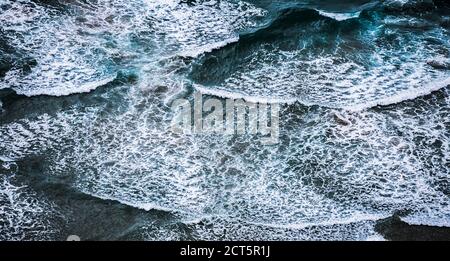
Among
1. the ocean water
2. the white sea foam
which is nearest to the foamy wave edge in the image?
the ocean water

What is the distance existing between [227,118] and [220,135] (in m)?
0.24

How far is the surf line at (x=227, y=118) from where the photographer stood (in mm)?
4340

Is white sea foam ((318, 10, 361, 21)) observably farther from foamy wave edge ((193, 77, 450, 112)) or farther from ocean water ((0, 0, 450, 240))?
foamy wave edge ((193, 77, 450, 112))

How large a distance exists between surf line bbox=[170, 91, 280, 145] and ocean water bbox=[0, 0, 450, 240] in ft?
0.28

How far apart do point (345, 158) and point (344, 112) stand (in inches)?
23.2

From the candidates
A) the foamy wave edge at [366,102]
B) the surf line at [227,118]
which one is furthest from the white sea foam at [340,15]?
the surf line at [227,118]

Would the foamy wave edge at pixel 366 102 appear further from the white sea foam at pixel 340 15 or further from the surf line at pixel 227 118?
the white sea foam at pixel 340 15

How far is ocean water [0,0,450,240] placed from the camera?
3.66m

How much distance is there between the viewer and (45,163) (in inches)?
158

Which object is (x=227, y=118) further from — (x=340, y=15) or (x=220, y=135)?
(x=340, y=15)

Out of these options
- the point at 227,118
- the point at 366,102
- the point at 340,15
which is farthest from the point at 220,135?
the point at 340,15

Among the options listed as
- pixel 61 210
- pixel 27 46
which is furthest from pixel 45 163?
pixel 27 46

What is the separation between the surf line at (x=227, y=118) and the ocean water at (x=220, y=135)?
9 cm

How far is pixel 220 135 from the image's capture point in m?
4.31
